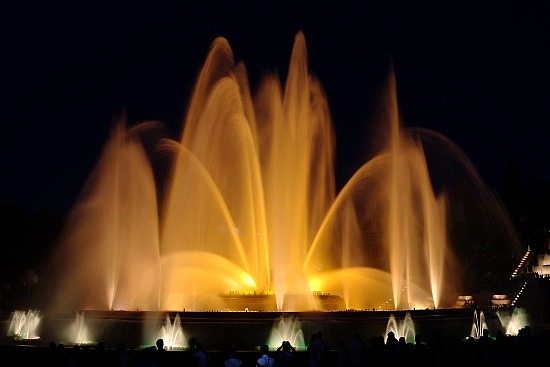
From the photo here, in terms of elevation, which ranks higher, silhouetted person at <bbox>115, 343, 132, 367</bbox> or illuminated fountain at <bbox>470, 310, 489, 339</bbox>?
illuminated fountain at <bbox>470, 310, 489, 339</bbox>

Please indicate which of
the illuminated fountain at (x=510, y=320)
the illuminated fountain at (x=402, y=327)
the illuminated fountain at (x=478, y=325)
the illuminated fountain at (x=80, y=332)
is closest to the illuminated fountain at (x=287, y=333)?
the illuminated fountain at (x=402, y=327)

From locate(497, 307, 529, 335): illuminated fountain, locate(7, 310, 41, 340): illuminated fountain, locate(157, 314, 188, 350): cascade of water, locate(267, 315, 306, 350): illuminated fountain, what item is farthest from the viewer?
locate(497, 307, 529, 335): illuminated fountain

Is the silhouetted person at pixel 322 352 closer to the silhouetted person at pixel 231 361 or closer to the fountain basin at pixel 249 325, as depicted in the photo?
the silhouetted person at pixel 231 361

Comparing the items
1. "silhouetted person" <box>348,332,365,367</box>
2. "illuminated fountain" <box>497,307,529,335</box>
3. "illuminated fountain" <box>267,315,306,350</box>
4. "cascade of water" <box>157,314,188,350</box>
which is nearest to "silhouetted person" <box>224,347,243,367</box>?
"silhouetted person" <box>348,332,365,367</box>

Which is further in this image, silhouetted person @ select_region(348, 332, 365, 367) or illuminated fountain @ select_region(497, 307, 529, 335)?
illuminated fountain @ select_region(497, 307, 529, 335)

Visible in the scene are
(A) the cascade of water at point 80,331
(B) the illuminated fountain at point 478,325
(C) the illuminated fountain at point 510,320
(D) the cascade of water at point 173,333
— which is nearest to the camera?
(D) the cascade of water at point 173,333

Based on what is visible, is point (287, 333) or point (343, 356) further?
point (287, 333)

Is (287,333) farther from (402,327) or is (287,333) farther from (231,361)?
(231,361)

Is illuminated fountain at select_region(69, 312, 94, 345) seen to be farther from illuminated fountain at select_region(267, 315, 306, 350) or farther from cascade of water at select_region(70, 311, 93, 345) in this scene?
illuminated fountain at select_region(267, 315, 306, 350)

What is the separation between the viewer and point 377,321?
16844mm

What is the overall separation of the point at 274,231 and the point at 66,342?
8.18 m

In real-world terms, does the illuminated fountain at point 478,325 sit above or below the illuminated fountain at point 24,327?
below

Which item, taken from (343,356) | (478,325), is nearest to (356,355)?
(343,356)

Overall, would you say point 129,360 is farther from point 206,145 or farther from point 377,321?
point 206,145
